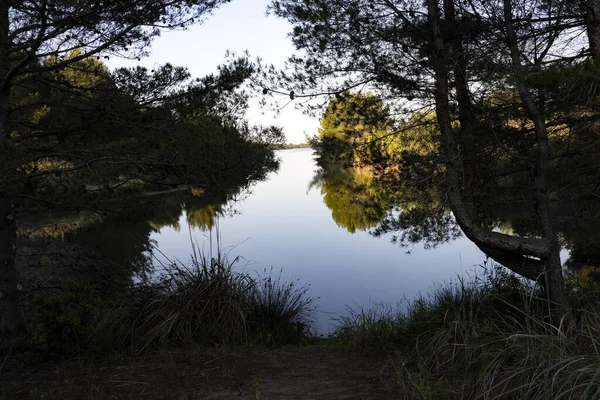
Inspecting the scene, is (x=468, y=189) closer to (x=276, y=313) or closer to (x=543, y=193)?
(x=543, y=193)

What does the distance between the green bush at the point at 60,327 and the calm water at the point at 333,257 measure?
13.0ft

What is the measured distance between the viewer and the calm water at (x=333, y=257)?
12703 millimetres

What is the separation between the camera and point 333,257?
1711cm

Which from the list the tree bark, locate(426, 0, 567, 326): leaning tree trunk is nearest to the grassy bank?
locate(426, 0, 567, 326): leaning tree trunk

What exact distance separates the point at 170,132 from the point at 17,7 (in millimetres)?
2105

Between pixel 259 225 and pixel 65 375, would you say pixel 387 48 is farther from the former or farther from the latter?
pixel 259 225

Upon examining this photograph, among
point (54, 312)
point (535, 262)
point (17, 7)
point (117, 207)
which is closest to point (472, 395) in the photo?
point (535, 262)

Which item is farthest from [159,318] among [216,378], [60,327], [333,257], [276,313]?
[333,257]

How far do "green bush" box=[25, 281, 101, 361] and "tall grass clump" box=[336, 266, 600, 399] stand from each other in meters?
3.02

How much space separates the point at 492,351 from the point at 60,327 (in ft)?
14.2

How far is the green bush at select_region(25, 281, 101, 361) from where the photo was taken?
18.0 feet

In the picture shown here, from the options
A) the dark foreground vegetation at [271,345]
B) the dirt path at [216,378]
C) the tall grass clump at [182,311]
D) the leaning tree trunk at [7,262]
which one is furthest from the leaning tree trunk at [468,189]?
the leaning tree trunk at [7,262]

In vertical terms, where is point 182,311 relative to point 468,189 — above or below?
below

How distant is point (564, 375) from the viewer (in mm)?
3410
